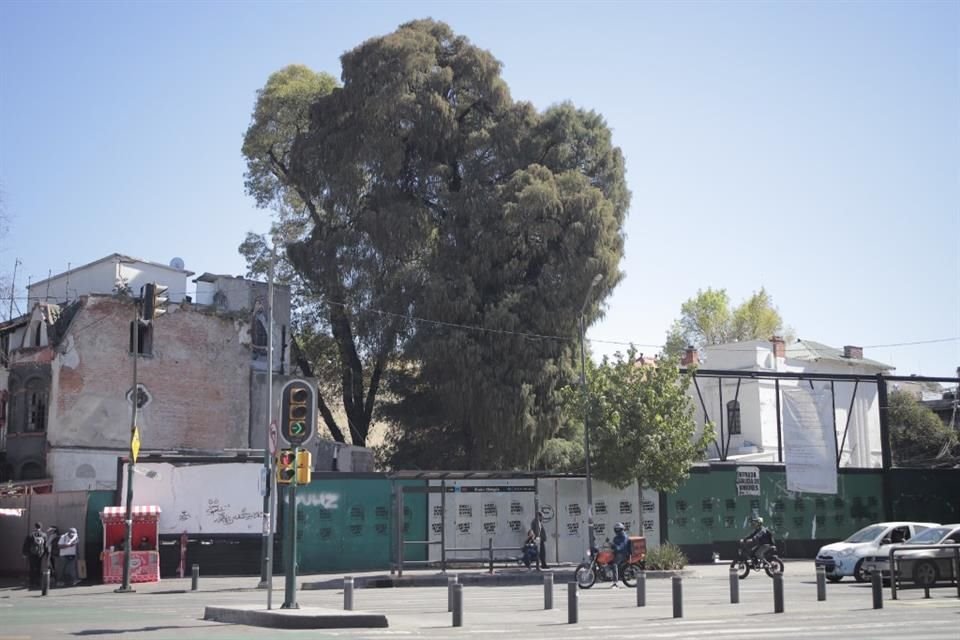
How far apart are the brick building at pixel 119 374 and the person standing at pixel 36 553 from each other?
908 cm

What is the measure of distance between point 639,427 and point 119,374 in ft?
72.4

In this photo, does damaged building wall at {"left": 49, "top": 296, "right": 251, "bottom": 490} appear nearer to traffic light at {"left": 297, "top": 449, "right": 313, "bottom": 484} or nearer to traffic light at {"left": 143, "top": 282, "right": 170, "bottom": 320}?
traffic light at {"left": 143, "top": 282, "right": 170, "bottom": 320}

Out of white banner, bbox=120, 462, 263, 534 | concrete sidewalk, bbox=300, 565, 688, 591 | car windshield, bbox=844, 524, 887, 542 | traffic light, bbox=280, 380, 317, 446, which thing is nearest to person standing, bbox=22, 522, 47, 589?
white banner, bbox=120, 462, 263, 534

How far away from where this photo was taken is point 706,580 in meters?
32.5

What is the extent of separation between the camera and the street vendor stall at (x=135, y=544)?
33.6 m

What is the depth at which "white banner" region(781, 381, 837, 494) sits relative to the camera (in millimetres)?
44562

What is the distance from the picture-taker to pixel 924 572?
25.2 meters

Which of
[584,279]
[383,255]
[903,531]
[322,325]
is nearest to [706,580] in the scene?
[903,531]

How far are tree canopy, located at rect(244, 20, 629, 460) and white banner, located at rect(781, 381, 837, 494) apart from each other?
9.74 meters

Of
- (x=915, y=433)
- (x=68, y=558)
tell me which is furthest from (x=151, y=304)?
(x=915, y=433)

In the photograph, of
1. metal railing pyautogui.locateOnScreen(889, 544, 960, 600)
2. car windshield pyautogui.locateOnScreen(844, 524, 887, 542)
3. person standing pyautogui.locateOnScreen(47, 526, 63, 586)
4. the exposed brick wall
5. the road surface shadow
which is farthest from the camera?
the exposed brick wall

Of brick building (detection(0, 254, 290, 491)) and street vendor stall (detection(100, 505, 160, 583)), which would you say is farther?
brick building (detection(0, 254, 290, 491))

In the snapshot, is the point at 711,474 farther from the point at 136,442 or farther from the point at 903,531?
the point at 136,442

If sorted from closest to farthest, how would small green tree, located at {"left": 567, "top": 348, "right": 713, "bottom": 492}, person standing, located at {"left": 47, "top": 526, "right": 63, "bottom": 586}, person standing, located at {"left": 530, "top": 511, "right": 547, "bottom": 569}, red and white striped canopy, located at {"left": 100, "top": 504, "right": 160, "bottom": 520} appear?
person standing, located at {"left": 47, "top": 526, "right": 63, "bottom": 586} < red and white striped canopy, located at {"left": 100, "top": 504, "right": 160, "bottom": 520} < person standing, located at {"left": 530, "top": 511, "right": 547, "bottom": 569} < small green tree, located at {"left": 567, "top": 348, "right": 713, "bottom": 492}
